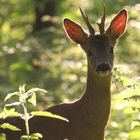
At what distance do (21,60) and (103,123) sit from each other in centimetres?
548

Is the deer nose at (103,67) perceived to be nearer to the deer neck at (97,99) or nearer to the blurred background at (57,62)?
the deer neck at (97,99)

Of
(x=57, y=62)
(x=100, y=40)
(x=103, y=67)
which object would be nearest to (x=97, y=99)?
(x=103, y=67)

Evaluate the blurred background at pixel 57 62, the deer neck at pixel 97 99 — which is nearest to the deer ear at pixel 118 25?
the deer neck at pixel 97 99

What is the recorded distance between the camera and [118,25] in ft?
25.7

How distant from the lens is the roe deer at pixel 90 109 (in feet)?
23.7

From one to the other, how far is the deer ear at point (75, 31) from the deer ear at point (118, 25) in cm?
31

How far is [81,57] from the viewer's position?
40.4ft

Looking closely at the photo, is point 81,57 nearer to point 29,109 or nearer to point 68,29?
point 29,109

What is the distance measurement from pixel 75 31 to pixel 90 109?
98 cm

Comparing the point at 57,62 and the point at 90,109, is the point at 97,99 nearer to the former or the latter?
the point at 90,109

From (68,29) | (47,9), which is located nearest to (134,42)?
(47,9)

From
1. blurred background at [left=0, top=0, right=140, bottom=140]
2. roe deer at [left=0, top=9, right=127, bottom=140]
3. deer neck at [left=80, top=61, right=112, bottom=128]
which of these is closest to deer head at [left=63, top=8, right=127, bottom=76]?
roe deer at [left=0, top=9, right=127, bottom=140]

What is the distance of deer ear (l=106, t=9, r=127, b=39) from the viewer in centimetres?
771

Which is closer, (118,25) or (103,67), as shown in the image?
(103,67)
